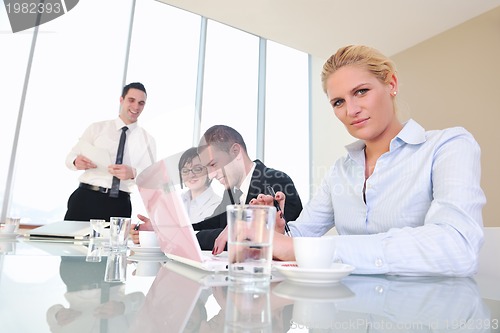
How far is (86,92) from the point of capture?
3.36 metres

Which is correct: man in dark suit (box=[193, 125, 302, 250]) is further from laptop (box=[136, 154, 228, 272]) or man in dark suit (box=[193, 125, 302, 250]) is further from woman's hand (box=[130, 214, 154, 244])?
laptop (box=[136, 154, 228, 272])

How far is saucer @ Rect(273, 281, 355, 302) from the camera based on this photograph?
15.9 inches

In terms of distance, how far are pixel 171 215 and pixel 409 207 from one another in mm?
635

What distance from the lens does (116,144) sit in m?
2.41

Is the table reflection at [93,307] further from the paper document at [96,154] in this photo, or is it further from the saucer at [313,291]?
the paper document at [96,154]

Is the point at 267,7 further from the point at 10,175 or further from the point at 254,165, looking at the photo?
the point at 10,175

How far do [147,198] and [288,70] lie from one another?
14.5ft

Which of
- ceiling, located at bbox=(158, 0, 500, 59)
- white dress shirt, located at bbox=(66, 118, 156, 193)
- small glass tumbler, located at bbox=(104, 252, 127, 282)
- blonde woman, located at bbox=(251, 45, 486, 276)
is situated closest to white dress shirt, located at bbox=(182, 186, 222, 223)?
white dress shirt, located at bbox=(66, 118, 156, 193)

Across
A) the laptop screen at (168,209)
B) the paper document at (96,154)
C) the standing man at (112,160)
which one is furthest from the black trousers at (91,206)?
the laptop screen at (168,209)

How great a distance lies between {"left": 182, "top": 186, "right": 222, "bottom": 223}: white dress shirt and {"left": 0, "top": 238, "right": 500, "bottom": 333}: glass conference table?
1.37 metres

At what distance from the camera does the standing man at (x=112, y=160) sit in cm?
222

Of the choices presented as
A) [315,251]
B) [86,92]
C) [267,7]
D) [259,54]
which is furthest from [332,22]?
[315,251]

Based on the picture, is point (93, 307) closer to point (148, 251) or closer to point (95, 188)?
point (148, 251)

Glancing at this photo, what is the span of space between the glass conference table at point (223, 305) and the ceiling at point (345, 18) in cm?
344
